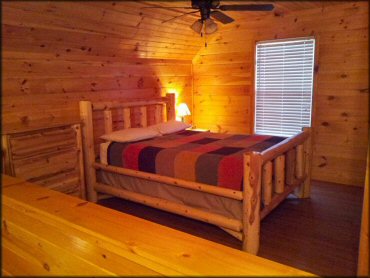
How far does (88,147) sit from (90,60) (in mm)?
934

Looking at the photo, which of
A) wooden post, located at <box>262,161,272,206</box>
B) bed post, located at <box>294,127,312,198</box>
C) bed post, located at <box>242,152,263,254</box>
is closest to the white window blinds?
bed post, located at <box>294,127,312,198</box>

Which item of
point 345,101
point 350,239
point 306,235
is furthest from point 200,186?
point 345,101

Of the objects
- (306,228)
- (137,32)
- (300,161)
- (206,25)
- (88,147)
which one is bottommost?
(306,228)

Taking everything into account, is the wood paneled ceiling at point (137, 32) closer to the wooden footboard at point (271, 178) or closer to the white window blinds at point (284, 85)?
the white window blinds at point (284, 85)

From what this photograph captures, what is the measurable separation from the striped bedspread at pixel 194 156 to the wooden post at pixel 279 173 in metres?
0.21

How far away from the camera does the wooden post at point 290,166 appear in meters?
2.92

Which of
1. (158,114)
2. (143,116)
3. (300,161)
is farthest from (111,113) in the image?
(300,161)

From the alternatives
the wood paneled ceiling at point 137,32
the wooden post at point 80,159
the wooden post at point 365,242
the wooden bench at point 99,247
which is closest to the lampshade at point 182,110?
the wood paneled ceiling at point 137,32

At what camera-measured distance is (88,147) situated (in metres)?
3.25

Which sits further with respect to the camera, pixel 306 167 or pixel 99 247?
pixel 306 167

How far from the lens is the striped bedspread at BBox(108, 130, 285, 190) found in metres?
2.43

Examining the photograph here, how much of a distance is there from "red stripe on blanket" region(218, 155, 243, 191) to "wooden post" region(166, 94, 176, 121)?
2.04 meters

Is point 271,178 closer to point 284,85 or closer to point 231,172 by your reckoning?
point 231,172

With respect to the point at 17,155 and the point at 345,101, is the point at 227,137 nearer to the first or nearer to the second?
the point at 345,101
